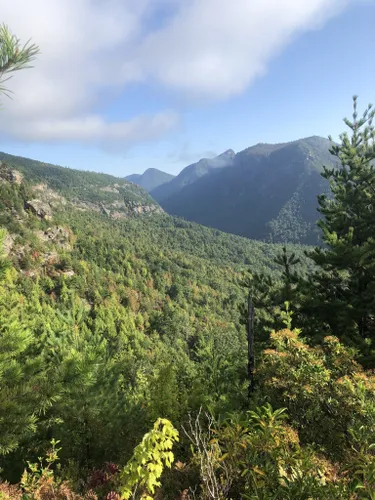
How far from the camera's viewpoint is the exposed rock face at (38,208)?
8904cm

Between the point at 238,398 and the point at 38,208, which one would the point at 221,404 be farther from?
the point at 38,208

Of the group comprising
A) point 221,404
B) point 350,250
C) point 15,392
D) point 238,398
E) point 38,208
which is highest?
point 38,208

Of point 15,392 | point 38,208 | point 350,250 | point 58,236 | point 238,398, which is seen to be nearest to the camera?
point 15,392

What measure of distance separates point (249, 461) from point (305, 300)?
8.93m

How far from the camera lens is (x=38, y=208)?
92.1 meters

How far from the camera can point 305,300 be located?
11766mm

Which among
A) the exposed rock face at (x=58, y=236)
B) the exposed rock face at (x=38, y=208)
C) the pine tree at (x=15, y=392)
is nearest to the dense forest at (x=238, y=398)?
the pine tree at (x=15, y=392)

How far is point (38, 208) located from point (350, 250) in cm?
9704

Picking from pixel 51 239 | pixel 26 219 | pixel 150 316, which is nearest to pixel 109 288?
pixel 150 316

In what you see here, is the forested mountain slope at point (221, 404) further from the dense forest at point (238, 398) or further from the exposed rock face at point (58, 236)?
the exposed rock face at point (58, 236)

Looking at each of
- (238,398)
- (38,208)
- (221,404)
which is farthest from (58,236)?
(221,404)

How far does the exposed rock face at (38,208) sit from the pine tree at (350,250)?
91933mm

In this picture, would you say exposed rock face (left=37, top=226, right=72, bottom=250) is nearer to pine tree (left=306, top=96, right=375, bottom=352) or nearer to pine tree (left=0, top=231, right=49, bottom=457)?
pine tree (left=306, top=96, right=375, bottom=352)

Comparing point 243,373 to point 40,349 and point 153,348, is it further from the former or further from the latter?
point 153,348
